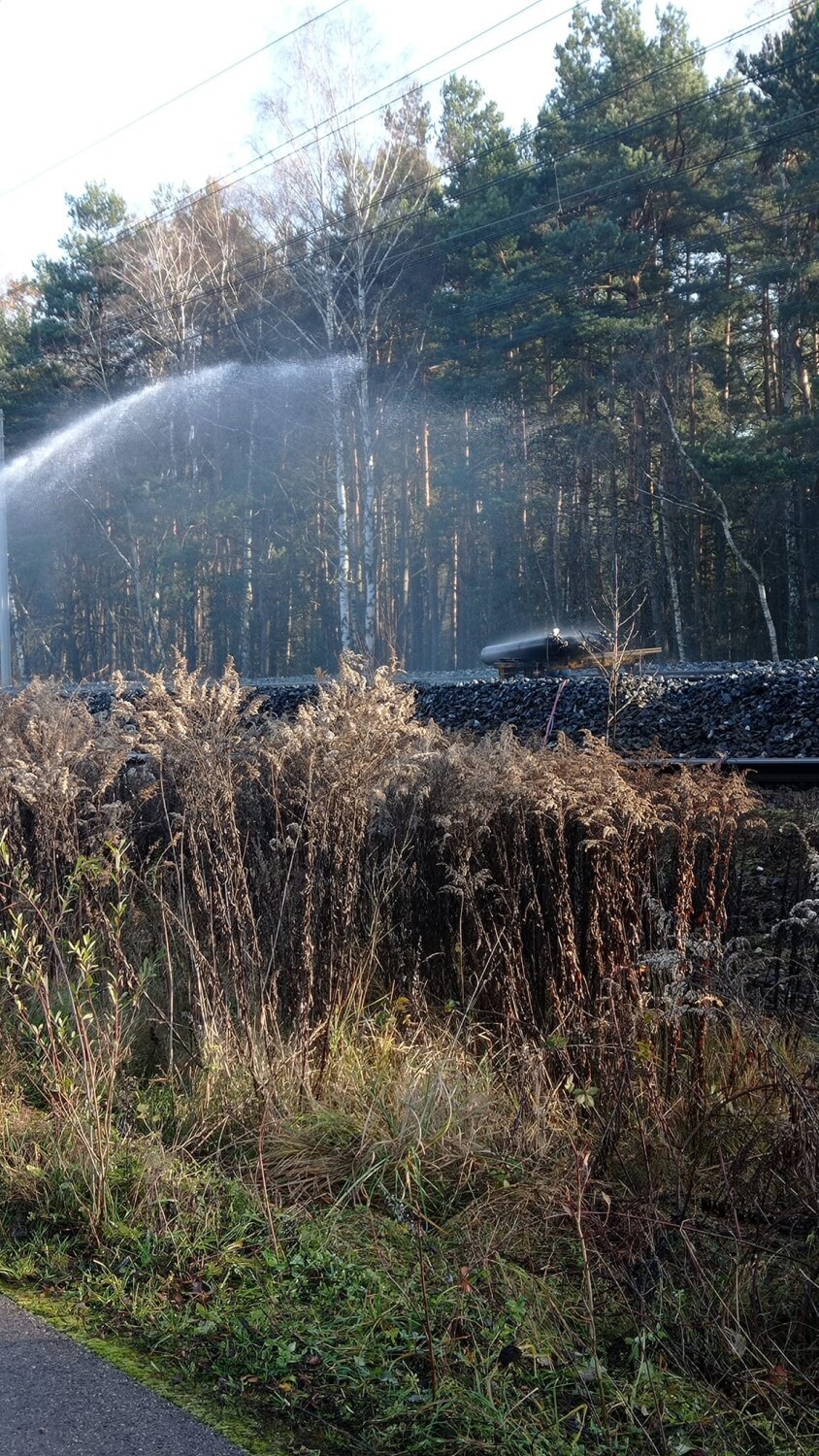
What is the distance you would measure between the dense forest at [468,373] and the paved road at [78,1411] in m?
20.4

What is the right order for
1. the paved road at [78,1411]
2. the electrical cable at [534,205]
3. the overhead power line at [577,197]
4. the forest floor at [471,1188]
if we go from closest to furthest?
the paved road at [78,1411]
the forest floor at [471,1188]
the overhead power line at [577,197]
the electrical cable at [534,205]

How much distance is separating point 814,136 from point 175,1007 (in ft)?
94.4

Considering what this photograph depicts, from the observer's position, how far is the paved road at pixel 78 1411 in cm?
262

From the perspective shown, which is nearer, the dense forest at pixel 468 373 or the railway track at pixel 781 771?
the railway track at pixel 781 771

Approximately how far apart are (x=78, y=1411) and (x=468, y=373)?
3664 cm

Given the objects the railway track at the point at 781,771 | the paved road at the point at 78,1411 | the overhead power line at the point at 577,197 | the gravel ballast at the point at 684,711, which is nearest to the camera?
the paved road at the point at 78,1411

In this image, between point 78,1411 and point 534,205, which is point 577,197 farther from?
point 78,1411

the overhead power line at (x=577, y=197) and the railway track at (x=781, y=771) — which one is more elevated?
the overhead power line at (x=577, y=197)

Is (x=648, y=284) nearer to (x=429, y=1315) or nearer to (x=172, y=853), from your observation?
(x=172, y=853)

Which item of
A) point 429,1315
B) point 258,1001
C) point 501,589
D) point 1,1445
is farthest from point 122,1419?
point 501,589

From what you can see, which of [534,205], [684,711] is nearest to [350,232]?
[534,205]

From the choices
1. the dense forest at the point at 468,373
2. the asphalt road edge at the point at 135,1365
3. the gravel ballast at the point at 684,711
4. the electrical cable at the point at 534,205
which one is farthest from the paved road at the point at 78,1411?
the electrical cable at the point at 534,205

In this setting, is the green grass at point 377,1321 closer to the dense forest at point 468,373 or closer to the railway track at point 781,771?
the railway track at point 781,771

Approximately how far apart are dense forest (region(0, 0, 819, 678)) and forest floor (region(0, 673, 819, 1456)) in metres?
18.5
